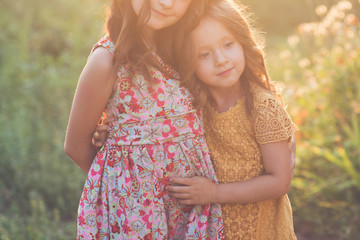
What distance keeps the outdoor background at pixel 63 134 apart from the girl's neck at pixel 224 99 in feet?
1.81

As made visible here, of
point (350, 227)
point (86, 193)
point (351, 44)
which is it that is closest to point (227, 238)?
point (86, 193)

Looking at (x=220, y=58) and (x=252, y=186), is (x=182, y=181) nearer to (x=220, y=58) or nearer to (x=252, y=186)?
(x=252, y=186)

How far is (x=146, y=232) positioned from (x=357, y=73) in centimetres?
286

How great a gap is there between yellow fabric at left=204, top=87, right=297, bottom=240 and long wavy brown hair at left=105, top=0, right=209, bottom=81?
370 mm

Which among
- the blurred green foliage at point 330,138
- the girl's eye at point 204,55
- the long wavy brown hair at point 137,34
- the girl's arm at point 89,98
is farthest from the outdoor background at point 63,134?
the girl's eye at point 204,55

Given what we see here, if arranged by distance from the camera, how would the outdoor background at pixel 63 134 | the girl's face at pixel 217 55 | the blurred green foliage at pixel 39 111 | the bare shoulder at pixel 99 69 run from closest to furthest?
the bare shoulder at pixel 99 69
the girl's face at pixel 217 55
the outdoor background at pixel 63 134
the blurred green foliage at pixel 39 111

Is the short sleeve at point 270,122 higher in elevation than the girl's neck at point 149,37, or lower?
lower

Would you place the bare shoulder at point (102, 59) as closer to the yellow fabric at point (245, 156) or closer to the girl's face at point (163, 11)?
the girl's face at point (163, 11)

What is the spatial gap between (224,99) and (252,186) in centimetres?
43

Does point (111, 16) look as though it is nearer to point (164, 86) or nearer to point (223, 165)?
point (164, 86)

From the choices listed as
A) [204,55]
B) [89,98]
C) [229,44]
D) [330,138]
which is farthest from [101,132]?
[330,138]

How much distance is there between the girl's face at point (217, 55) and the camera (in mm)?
1782

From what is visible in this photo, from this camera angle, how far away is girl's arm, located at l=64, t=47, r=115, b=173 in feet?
5.51

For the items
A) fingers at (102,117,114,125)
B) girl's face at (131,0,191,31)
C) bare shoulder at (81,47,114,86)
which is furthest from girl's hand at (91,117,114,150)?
girl's face at (131,0,191,31)
